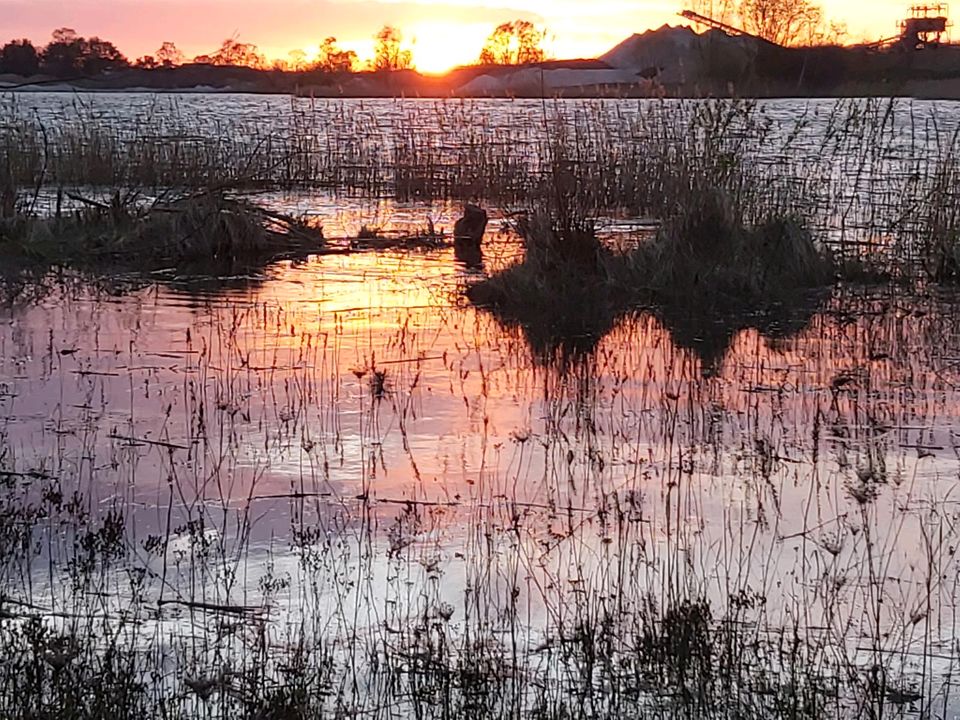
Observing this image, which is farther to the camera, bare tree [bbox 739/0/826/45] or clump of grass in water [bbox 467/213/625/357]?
bare tree [bbox 739/0/826/45]

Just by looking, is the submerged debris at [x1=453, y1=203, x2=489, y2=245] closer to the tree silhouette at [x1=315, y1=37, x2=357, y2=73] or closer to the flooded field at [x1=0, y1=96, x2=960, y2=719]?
the flooded field at [x1=0, y1=96, x2=960, y2=719]

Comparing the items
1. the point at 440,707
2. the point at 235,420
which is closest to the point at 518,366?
the point at 235,420

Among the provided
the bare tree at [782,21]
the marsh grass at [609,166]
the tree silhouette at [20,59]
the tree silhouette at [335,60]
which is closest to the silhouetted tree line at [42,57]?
the tree silhouette at [20,59]

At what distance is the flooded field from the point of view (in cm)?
389

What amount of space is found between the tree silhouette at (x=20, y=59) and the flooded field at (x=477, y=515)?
79.5 inches

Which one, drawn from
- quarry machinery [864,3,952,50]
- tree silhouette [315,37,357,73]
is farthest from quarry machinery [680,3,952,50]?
tree silhouette [315,37,357,73]

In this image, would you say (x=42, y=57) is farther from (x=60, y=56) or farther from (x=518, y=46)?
(x=518, y=46)

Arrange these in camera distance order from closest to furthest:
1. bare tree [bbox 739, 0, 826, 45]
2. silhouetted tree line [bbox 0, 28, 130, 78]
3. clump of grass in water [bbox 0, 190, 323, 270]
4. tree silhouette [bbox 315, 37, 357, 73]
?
silhouetted tree line [bbox 0, 28, 130, 78], clump of grass in water [bbox 0, 190, 323, 270], bare tree [bbox 739, 0, 826, 45], tree silhouette [bbox 315, 37, 357, 73]

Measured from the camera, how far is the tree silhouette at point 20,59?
916cm

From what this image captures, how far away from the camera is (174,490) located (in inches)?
224

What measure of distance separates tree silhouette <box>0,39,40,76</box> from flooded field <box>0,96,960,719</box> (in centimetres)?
202

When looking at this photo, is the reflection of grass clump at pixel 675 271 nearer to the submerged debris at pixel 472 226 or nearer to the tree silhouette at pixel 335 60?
the submerged debris at pixel 472 226

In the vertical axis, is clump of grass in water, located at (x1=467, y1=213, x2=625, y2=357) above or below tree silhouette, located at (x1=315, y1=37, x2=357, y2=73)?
below

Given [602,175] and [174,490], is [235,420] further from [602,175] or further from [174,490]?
[602,175]
